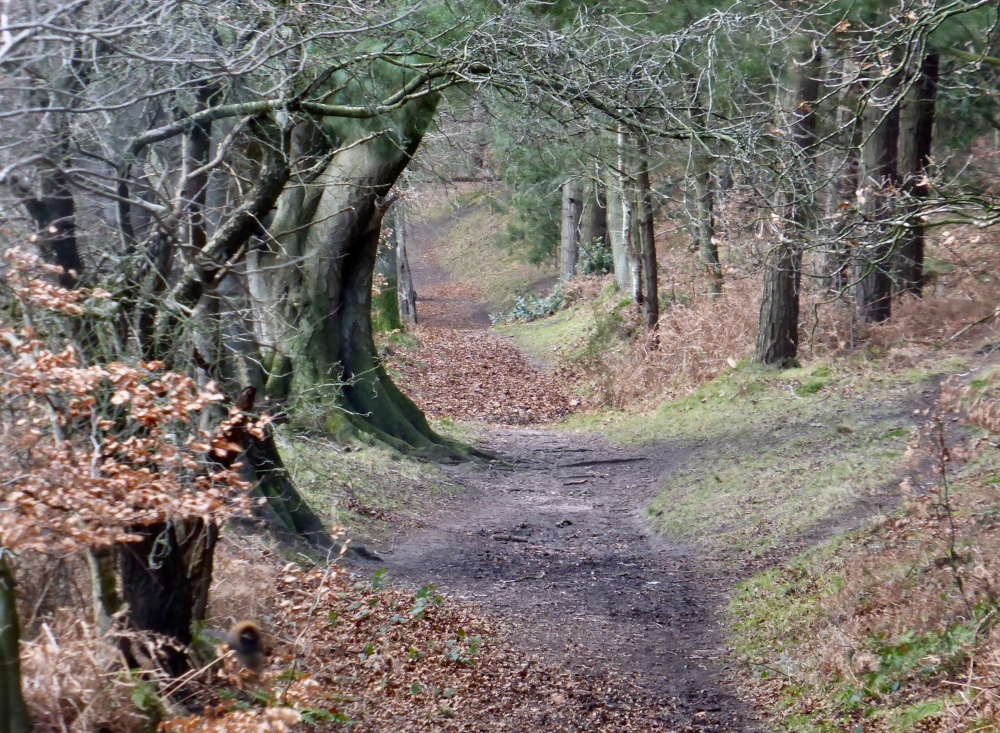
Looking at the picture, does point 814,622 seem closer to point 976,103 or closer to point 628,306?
point 976,103

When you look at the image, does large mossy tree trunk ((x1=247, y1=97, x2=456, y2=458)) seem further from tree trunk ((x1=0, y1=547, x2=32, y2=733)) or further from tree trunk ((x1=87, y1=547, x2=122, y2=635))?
tree trunk ((x1=0, y1=547, x2=32, y2=733))

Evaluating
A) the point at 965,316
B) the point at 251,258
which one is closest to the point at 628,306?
the point at 965,316

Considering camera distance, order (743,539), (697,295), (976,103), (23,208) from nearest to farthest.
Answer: (23,208) → (743,539) → (976,103) → (697,295)

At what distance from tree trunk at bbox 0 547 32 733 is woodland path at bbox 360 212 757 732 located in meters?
4.05

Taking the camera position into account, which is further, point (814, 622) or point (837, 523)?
point (837, 523)

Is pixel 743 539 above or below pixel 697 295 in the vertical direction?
below

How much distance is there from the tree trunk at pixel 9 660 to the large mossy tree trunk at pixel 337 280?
726 centimetres

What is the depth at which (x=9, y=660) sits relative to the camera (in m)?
3.92

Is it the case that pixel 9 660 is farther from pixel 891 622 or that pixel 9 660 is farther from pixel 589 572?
pixel 589 572

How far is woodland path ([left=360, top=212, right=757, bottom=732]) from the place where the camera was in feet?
24.9

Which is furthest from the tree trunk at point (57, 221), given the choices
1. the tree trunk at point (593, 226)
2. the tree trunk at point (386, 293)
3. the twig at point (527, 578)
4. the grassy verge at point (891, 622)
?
the tree trunk at point (593, 226)

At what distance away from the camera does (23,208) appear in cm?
483

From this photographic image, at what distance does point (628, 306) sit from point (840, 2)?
13931 millimetres

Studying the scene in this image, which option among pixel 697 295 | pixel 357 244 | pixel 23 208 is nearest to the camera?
pixel 23 208
